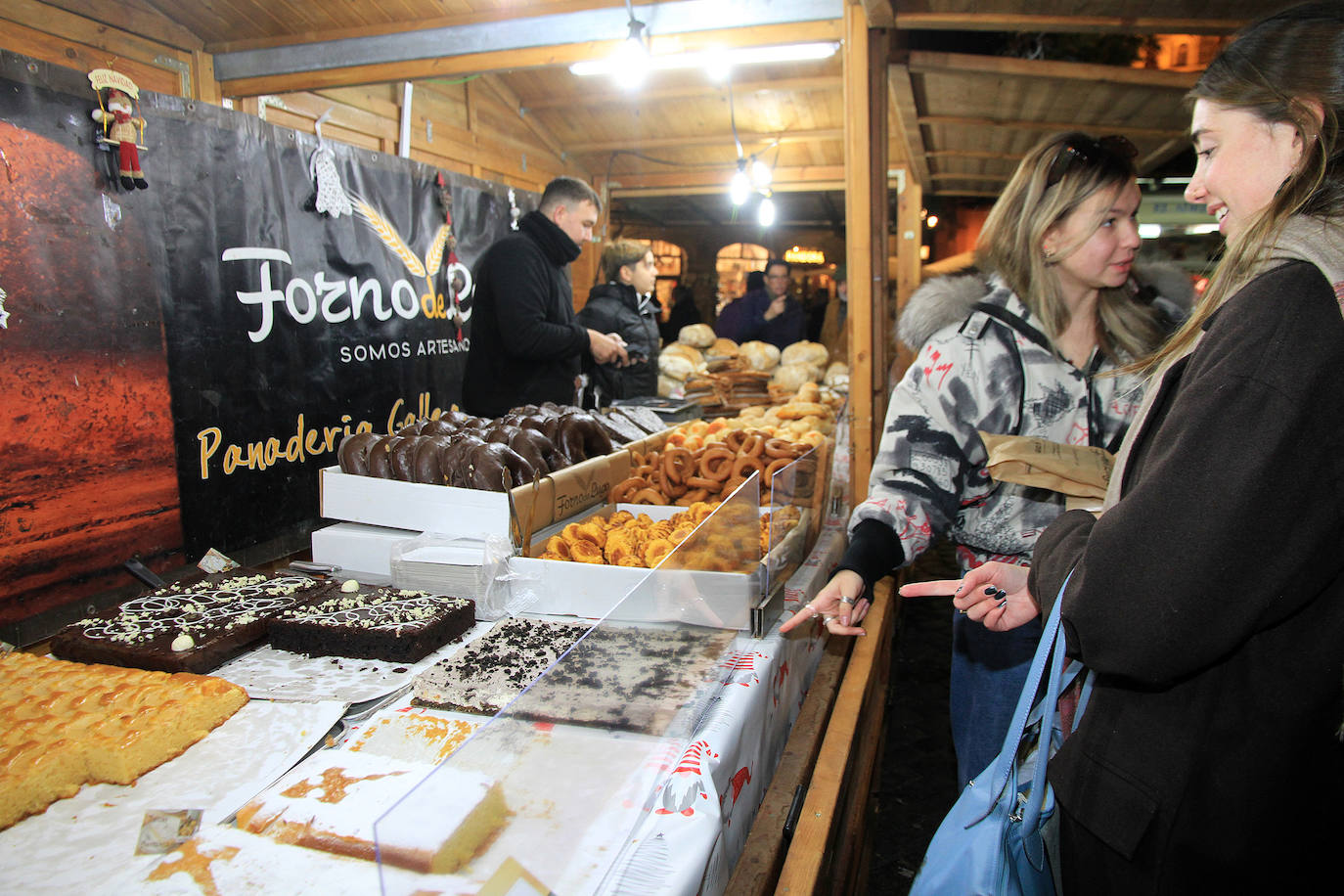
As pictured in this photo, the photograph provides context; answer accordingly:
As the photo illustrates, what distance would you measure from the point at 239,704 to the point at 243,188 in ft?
10.1

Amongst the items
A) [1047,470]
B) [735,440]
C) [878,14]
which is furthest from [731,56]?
[1047,470]

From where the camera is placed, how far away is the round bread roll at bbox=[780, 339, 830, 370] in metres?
7.34

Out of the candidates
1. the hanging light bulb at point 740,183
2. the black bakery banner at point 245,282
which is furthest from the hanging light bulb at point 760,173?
the black bakery banner at point 245,282

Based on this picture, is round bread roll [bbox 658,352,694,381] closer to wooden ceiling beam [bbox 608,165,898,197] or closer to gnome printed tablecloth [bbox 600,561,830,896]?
wooden ceiling beam [bbox 608,165,898,197]

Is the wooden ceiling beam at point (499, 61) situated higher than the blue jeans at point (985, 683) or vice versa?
the wooden ceiling beam at point (499, 61)

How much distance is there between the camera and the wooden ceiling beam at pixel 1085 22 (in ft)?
11.2

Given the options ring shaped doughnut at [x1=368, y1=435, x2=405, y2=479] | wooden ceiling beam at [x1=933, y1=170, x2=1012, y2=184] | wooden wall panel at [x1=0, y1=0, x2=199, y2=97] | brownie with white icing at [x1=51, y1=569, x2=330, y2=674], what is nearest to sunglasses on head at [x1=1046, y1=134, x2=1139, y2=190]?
ring shaped doughnut at [x1=368, y1=435, x2=405, y2=479]

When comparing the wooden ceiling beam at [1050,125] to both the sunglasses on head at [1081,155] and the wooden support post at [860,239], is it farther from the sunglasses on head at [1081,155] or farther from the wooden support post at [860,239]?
the sunglasses on head at [1081,155]

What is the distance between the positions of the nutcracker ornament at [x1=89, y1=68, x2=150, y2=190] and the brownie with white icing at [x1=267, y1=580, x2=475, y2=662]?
2.32 m

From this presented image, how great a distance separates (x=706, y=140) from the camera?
7629mm

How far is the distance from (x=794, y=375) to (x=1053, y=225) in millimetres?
5177

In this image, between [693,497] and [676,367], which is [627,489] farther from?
[676,367]

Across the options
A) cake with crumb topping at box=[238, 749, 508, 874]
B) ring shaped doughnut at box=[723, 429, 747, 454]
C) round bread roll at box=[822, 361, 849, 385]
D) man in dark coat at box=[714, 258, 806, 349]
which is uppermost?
man in dark coat at box=[714, 258, 806, 349]

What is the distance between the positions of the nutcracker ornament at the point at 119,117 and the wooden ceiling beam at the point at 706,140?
17.0 ft
